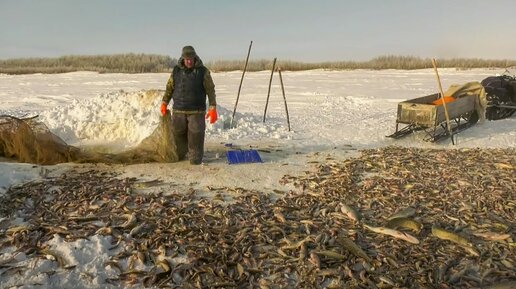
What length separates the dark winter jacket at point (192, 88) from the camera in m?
8.34

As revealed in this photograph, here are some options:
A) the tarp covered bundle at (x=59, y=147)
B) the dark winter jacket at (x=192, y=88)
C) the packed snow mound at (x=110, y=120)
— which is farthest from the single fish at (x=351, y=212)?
the packed snow mound at (x=110, y=120)

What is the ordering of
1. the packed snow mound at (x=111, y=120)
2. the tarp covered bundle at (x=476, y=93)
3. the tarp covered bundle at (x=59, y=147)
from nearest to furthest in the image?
the tarp covered bundle at (x=59, y=147)
the packed snow mound at (x=111, y=120)
the tarp covered bundle at (x=476, y=93)

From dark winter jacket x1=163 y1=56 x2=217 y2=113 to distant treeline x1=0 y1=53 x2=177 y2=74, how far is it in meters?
35.6

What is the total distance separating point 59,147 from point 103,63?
4025 cm

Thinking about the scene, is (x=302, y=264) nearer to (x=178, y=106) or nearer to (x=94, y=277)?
(x=94, y=277)

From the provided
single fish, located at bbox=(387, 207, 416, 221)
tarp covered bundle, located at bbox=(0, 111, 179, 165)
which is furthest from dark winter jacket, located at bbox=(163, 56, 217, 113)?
single fish, located at bbox=(387, 207, 416, 221)

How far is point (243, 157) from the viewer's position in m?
8.86

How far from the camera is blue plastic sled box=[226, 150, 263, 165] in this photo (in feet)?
28.5

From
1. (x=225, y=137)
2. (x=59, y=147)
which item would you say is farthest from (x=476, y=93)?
(x=59, y=147)

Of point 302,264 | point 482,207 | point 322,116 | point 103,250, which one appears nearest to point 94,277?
point 103,250

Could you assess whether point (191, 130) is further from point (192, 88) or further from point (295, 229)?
point (295, 229)

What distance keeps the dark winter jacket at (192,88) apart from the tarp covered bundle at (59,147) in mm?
632

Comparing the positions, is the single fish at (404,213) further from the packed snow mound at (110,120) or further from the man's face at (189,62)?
the packed snow mound at (110,120)

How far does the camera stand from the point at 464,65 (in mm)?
40188
